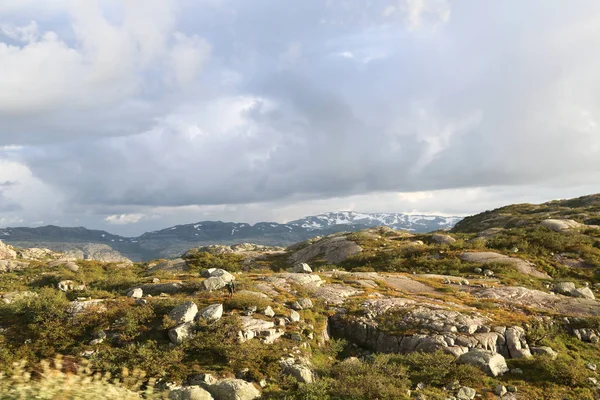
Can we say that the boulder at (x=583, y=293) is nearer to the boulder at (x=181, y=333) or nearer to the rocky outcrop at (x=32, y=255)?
the boulder at (x=181, y=333)

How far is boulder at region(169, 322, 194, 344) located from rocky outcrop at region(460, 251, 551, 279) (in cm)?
3817

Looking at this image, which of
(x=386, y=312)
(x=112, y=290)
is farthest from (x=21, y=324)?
(x=386, y=312)

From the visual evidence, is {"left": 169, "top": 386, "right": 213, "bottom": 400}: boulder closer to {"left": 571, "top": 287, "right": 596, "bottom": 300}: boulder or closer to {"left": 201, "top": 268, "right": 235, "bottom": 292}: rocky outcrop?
{"left": 201, "top": 268, "right": 235, "bottom": 292}: rocky outcrop

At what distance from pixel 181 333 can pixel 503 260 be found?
4067 cm

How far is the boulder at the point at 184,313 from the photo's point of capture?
59.6ft

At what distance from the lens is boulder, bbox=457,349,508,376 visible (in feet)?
55.0

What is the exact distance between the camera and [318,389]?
1368cm

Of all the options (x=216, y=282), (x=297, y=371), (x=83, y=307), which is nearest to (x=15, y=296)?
(x=83, y=307)

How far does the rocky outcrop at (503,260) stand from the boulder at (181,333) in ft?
125

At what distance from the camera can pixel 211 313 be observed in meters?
18.6

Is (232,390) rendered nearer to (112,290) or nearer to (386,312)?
(386,312)

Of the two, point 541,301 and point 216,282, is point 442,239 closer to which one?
point 541,301

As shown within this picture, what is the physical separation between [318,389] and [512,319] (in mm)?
16132

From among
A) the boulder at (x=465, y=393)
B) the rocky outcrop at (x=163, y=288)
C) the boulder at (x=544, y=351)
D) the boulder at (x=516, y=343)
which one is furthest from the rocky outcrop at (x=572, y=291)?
the rocky outcrop at (x=163, y=288)
